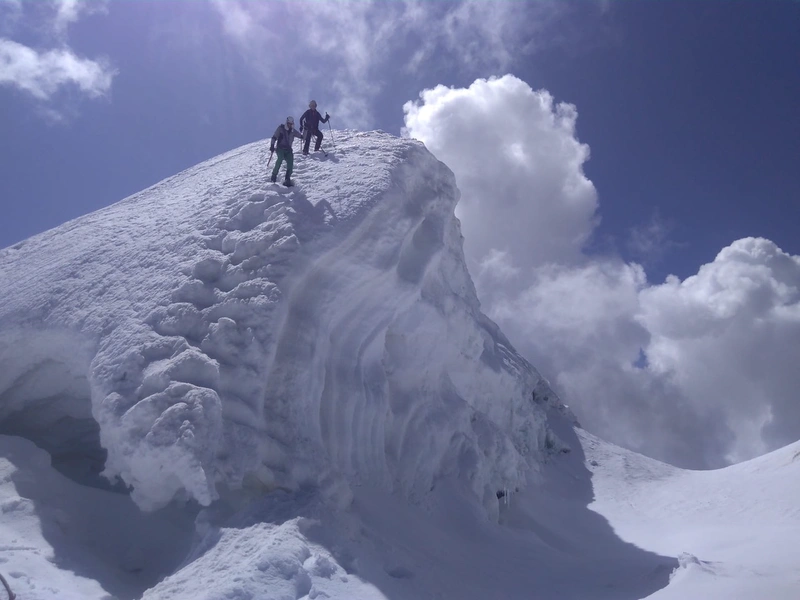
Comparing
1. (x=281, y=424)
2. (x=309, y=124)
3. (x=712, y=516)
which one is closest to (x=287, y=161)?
(x=309, y=124)

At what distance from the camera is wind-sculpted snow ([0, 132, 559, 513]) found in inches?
368

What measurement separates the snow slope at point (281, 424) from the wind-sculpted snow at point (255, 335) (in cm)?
5

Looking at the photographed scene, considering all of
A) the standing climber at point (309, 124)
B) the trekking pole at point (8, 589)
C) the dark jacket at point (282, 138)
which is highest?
the standing climber at point (309, 124)

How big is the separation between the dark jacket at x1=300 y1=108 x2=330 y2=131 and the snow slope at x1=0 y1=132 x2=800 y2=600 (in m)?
1.12

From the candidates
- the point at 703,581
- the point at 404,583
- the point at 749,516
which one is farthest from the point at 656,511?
the point at 404,583

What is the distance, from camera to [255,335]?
10.5 m

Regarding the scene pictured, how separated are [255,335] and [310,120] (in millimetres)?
7023

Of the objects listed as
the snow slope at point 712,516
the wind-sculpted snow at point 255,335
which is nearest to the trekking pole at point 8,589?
the wind-sculpted snow at point 255,335

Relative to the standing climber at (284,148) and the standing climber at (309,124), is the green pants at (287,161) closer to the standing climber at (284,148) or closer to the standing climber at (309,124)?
the standing climber at (284,148)

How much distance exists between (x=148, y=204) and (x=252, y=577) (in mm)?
10997

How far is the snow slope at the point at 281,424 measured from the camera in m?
8.66

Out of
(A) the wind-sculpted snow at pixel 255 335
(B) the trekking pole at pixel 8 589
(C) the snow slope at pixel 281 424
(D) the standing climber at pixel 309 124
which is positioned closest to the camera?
(B) the trekking pole at pixel 8 589

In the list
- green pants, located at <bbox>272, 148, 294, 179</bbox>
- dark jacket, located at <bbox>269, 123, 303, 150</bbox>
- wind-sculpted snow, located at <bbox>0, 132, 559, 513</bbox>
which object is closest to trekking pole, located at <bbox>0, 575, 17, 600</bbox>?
wind-sculpted snow, located at <bbox>0, 132, 559, 513</bbox>

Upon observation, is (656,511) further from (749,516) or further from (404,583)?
(404,583)
